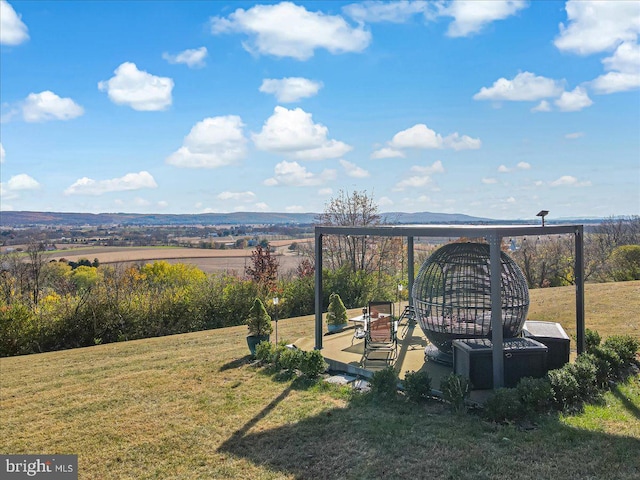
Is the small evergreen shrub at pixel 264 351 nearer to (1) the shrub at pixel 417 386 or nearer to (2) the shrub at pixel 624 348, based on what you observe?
(1) the shrub at pixel 417 386

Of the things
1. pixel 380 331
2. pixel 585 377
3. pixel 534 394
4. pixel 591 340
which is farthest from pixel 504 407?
pixel 591 340

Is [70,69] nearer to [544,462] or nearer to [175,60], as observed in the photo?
[175,60]

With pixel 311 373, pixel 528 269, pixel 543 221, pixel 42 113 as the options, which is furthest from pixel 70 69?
pixel 528 269

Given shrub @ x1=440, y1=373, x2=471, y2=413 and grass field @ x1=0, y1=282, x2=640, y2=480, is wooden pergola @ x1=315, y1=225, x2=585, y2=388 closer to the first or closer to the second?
shrub @ x1=440, y1=373, x2=471, y2=413

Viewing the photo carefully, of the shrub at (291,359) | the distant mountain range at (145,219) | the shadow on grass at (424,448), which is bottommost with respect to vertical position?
the shadow on grass at (424,448)

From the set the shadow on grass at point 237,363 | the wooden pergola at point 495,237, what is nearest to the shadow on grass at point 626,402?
the wooden pergola at point 495,237

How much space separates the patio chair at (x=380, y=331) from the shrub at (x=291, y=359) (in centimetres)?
126

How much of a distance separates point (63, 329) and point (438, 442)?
12.9 meters

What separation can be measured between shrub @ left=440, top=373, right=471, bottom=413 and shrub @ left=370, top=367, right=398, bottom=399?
0.80 metres

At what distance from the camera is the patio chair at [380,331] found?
27.1ft

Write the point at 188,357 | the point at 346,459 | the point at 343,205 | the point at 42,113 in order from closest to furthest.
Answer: the point at 346,459
the point at 188,357
the point at 42,113
the point at 343,205

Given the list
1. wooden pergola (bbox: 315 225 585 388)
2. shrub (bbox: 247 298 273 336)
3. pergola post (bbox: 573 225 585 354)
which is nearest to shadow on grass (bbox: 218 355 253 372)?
shrub (bbox: 247 298 273 336)

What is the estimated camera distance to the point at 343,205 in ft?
91.9

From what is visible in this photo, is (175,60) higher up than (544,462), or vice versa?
(175,60)
